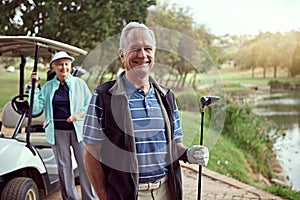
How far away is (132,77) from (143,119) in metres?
0.16

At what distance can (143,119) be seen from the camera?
1.61 metres

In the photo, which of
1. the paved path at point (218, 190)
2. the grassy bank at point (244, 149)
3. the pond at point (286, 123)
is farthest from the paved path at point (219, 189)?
the pond at point (286, 123)

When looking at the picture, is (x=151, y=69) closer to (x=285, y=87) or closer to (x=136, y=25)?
(x=136, y=25)

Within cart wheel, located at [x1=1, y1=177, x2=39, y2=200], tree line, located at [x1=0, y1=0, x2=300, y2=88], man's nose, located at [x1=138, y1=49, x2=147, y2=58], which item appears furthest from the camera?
tree line, located at [x1=0, y1=0, x2=300, y2=88]

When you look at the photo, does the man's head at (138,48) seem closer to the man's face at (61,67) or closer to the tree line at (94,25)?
the man's face at (61,67)

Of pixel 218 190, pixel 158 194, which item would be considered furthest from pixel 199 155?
pixel 218 190

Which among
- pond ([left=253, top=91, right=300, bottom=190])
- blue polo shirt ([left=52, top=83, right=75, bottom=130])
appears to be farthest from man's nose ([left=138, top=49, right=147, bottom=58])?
pond ([left=253, top=91, right=300, bottom=190])

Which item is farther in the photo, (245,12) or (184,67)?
(245,12)

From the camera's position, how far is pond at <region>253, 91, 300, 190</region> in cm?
769

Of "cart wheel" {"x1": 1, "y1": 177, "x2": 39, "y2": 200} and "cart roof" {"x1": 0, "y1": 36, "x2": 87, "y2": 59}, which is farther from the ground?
"cart roof" {"x1": 0, "y1": 36, "x2": 87, "y2": 59}

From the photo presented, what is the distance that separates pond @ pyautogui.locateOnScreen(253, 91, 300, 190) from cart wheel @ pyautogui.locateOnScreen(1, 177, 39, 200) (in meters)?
4.49

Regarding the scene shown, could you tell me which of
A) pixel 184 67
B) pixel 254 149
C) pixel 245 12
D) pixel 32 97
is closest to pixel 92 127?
pixel 184 67

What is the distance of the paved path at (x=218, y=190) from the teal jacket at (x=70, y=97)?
849 millimetres

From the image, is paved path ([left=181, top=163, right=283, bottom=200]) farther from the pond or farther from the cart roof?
the pond
